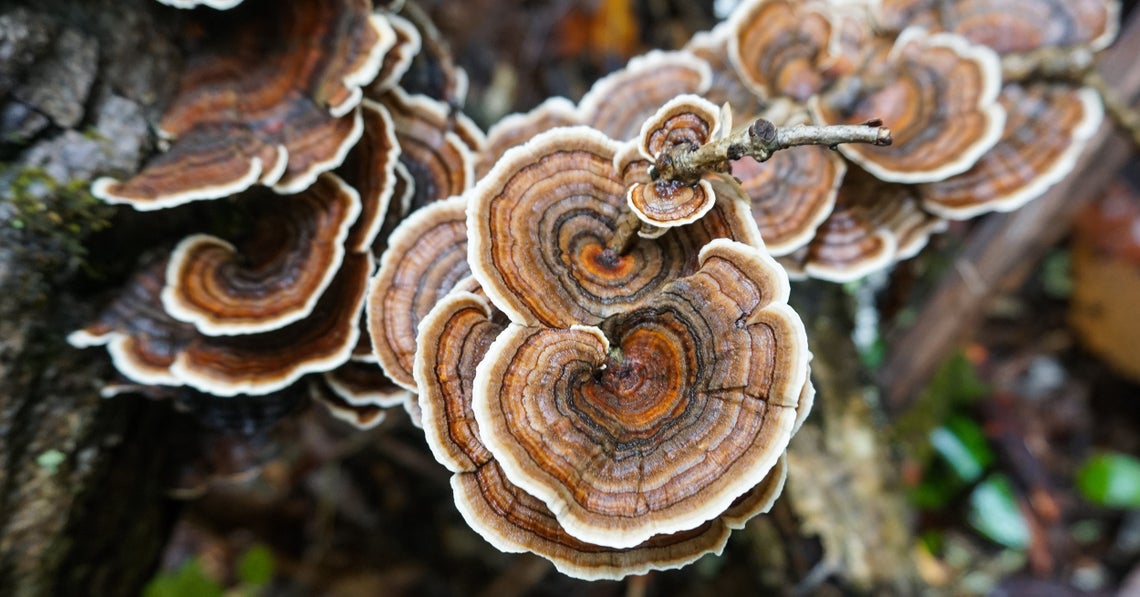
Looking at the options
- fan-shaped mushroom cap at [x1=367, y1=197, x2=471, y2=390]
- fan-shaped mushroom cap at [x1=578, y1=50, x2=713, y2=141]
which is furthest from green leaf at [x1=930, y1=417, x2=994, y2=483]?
fan-shaped mushroom cap at [x1=367, y1=197, x2=471, y2=390]

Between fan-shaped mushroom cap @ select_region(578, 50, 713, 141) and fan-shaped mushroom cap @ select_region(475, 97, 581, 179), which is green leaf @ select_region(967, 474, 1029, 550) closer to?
fan-shaped mushroom cap @ select_region(578, 50, 713, 141)

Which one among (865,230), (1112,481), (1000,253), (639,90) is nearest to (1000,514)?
(1112,481)

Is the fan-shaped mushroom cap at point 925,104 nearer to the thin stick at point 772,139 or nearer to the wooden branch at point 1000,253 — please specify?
the thin stick at point 772,139

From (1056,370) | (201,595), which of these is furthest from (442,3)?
(1056,370)

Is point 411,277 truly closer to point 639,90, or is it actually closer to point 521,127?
point 521,127

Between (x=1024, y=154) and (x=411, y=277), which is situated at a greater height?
(x=411, y=277)

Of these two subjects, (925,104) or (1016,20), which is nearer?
(925,104)

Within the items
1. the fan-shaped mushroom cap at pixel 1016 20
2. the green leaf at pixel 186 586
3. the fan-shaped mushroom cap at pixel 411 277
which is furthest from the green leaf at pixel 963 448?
the green leaf at pixel 186 586
